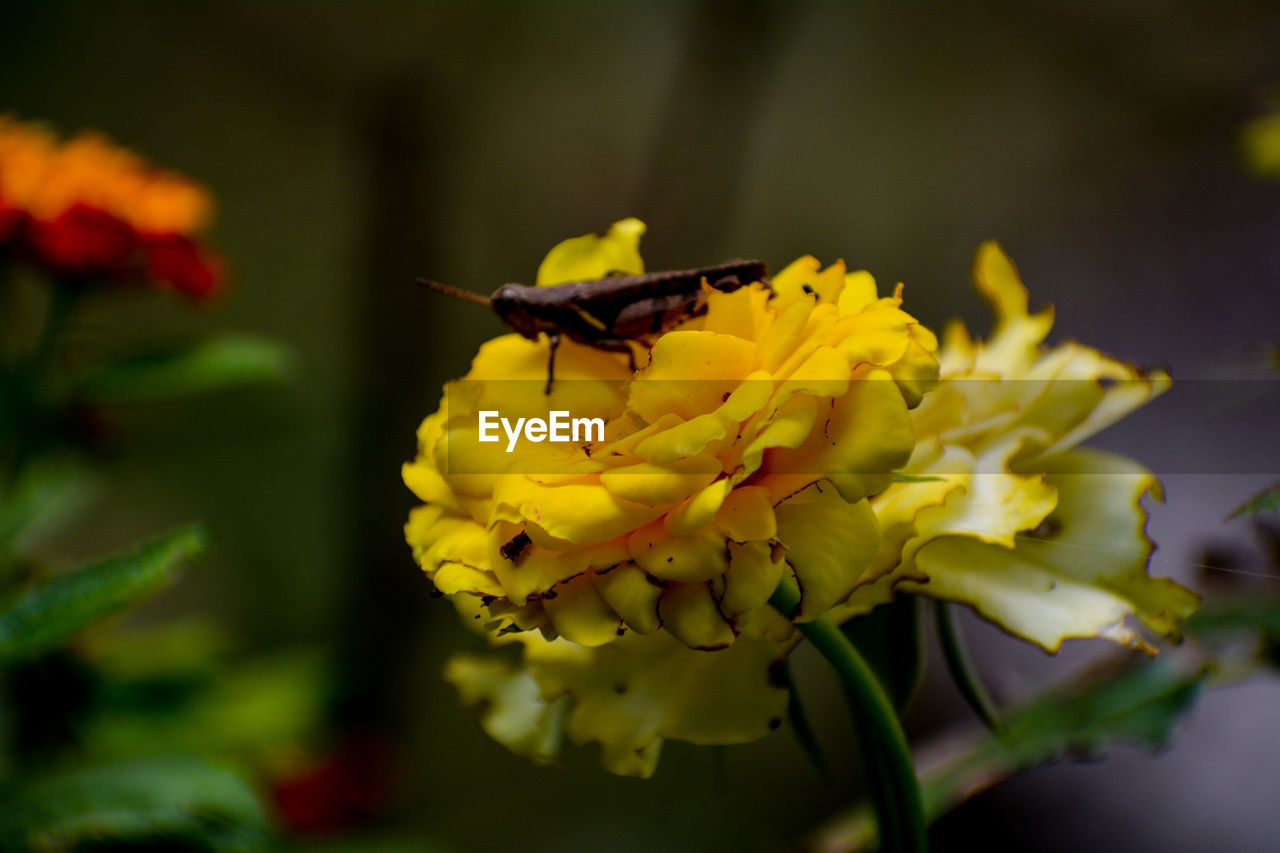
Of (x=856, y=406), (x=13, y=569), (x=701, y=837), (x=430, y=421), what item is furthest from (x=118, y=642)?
(x=701, y=837)

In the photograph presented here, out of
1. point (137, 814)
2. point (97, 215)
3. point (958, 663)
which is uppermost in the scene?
point (97, 215)

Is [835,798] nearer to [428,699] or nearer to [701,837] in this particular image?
[701,837]

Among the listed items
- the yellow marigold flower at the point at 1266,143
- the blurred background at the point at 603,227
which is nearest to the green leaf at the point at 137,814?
the blurred background at the point at 603,227

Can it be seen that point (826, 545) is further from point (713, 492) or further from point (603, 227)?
point (603, 227)

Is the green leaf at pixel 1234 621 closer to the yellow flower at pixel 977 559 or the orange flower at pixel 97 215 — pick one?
the yellow flower at pixel 977 559

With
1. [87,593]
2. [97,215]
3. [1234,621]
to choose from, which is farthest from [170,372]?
[1234,621]

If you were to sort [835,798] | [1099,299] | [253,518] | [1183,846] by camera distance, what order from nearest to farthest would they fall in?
[1183,846] → [1099,299] → [835,798] → [253,518]
